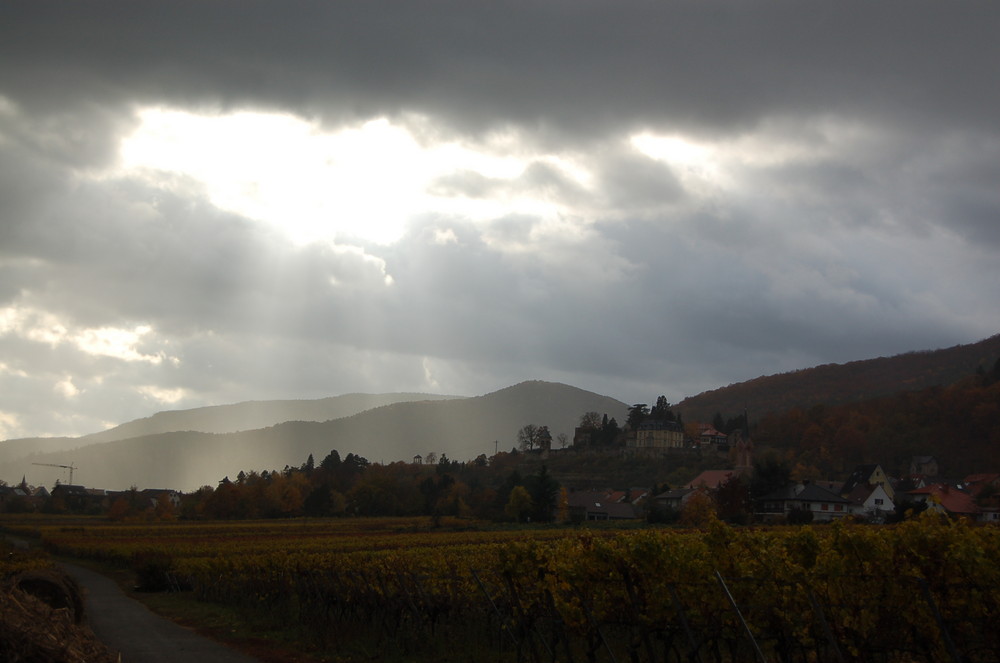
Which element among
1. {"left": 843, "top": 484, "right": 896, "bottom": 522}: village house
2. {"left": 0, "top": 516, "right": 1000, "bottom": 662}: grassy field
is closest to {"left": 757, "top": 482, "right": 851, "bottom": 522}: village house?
{"left": 843, "top": 484, "right": 896, "bottom": 522}: village house

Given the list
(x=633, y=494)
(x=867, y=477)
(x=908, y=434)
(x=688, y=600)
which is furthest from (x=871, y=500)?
(x=688, y=600)

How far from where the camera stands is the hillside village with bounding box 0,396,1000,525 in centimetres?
9556

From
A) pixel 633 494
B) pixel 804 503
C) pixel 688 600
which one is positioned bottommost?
pixel 804 503

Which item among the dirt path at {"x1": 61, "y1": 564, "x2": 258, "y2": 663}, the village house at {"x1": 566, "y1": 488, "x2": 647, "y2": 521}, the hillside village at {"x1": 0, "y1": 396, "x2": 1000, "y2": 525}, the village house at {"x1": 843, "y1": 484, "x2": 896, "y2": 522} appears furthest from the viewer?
the village house at {"x1": 566, "y1": 488, "x2": 647, "y2": 521}

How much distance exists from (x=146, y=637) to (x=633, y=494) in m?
123

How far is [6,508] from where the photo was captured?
576 feet

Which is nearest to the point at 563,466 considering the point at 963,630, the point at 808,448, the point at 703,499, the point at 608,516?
the point at 808,448

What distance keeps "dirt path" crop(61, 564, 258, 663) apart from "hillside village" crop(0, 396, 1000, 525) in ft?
142

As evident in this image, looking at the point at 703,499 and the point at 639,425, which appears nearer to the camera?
the point at 703,499

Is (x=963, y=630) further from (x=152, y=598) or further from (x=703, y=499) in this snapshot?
(x=703, y=499)

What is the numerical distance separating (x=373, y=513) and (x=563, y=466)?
59.4 metres

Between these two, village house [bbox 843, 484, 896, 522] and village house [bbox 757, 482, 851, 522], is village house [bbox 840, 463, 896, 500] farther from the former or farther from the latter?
village house [bbox 757, 482, 851, 522]

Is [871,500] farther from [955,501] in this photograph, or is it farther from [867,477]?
[867,477]

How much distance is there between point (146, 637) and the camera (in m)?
26.7
